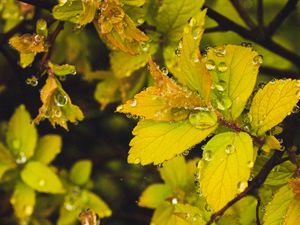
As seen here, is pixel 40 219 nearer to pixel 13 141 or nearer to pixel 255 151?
pixel 13 141

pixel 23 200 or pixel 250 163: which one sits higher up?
pixel 250 163

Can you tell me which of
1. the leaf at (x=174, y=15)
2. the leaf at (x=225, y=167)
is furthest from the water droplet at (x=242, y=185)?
the leaf at (x=174, y=15)

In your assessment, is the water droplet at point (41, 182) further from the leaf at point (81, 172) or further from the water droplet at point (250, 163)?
the water droplet at point (250, 163)

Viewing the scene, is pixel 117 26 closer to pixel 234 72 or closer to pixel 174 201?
pixel 234 72

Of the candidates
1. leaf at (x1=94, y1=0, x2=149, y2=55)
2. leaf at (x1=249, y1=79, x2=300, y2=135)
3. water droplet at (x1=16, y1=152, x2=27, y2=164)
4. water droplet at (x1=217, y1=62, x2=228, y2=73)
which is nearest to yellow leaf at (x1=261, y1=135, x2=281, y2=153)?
leaf at (x1=249, y1=79, x2=300, y2=135)

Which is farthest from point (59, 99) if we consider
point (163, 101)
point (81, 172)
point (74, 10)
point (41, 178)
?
point (81, 172)
